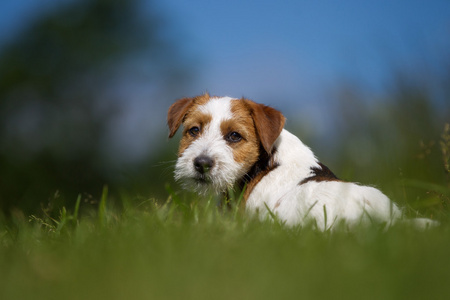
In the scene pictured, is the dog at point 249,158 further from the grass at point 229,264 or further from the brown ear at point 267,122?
the grass at point 229,264

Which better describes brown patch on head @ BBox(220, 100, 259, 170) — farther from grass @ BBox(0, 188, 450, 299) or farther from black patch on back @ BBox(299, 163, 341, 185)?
grass @ BBox(0, 188, 450, 299)

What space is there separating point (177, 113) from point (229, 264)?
2660 millimetres

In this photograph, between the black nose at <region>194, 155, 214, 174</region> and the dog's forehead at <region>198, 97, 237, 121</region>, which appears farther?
the dog's forehead at <region>198, 97, 237, 121</region>

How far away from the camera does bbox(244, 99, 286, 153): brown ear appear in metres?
4.11

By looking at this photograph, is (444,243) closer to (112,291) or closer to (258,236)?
(258,236)

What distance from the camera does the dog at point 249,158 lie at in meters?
3.91

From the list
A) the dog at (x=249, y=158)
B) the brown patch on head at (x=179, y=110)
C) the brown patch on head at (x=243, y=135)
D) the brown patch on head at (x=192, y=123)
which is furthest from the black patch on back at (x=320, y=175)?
the brown patch on head at (x=179, y=110)

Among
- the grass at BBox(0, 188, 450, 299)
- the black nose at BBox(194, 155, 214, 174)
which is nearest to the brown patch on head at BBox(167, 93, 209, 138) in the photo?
the black nose at BBox(194, 155, 214, 174)

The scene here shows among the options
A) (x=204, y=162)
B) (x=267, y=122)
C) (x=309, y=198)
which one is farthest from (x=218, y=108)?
(x=309, y=198)

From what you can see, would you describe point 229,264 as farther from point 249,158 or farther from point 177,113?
point 177,113

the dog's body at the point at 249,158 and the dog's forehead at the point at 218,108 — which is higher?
the dog's forehead at the point at 218,108

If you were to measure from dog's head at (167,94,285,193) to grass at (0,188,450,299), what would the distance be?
1061 millimetres

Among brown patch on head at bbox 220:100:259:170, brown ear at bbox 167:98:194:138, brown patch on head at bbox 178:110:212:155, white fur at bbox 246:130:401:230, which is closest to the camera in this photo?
white fur at bbox 246:130:401:230

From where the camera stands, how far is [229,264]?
220 centimetres
